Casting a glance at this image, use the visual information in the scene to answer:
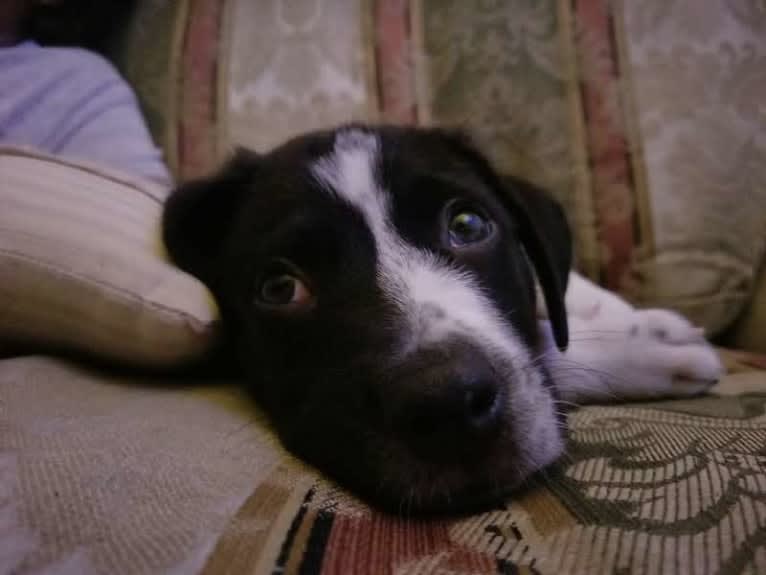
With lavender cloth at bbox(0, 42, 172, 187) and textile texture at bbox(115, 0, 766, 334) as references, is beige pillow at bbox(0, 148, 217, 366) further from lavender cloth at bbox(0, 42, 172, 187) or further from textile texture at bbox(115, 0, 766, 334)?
textile texture at bbox(115, 0, 766, 334)

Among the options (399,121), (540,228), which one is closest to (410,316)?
(540,228)

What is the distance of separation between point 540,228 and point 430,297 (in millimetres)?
450

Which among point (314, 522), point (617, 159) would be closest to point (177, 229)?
point (314, 522)

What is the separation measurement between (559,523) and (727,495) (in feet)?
0.58

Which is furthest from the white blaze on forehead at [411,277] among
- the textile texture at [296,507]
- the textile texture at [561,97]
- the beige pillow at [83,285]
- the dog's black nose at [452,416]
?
the textile texture at [561,97]

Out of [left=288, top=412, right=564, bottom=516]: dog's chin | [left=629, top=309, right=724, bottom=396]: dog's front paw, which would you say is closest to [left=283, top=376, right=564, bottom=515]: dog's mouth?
[left=288, top=412, right=564, bottom=516]: dog's chin

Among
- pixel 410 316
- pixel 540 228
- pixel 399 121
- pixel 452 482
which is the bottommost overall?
pixel 452 482

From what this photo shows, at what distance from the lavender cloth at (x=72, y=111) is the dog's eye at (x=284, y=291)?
2.91 feet

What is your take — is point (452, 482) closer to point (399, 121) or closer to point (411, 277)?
point (411, 277)

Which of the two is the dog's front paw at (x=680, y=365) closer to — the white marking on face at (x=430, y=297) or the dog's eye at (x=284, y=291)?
the white marking on face at (x=430, y=297)

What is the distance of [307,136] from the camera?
4.76 ft

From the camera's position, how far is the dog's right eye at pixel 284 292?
1164 mm

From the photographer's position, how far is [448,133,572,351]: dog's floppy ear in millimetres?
1305

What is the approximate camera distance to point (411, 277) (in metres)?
1.07
